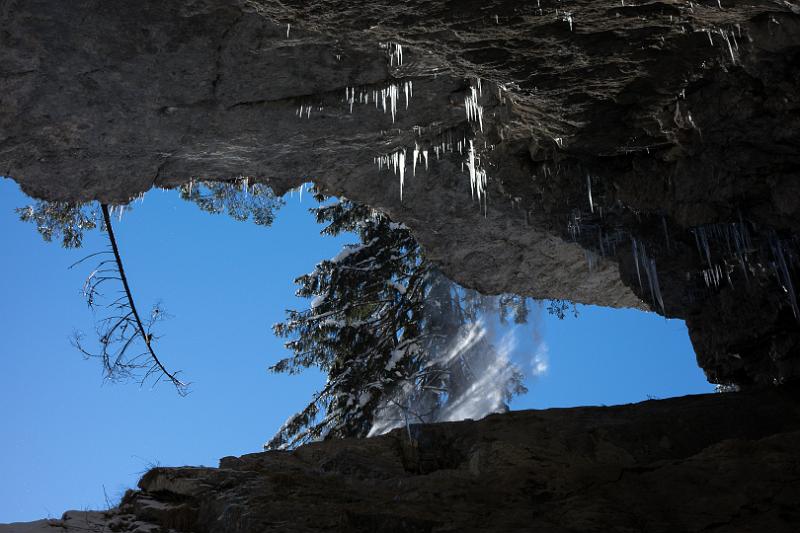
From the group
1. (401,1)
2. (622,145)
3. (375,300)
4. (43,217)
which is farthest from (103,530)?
(375,300)

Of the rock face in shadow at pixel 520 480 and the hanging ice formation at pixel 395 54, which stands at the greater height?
the hanging ice formation at pixel 395 54

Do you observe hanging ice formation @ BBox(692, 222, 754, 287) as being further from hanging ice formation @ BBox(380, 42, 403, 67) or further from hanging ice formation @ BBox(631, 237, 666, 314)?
hanging ice formation @ BBox(380, 42, 403, 67)

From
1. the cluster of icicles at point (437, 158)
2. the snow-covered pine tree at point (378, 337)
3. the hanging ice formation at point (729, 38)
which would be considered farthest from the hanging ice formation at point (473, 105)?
the snow-covered pine tree at point (378, 337)

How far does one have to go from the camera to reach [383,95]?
7090 millimetres

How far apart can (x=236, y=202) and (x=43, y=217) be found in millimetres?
2737

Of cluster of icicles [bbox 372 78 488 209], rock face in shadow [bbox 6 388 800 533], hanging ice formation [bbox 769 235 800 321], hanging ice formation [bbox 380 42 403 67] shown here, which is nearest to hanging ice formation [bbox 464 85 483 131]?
cluster of icicles [bbox 372 78 488 209]

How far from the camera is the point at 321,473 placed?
17.3 feet

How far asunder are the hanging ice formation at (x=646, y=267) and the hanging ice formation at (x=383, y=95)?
3.12 m

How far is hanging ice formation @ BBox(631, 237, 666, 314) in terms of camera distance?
26.3ft

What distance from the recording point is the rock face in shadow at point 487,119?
16.8 ft

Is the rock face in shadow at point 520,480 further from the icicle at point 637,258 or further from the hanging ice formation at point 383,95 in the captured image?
the hanging ice formation at point 383,95

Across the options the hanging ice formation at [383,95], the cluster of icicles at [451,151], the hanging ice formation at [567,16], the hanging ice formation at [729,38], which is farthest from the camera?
the cluster of icicles at [451,151]

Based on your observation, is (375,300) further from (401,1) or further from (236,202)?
(401,1)

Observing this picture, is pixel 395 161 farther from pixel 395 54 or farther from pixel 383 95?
pixel 395 54
